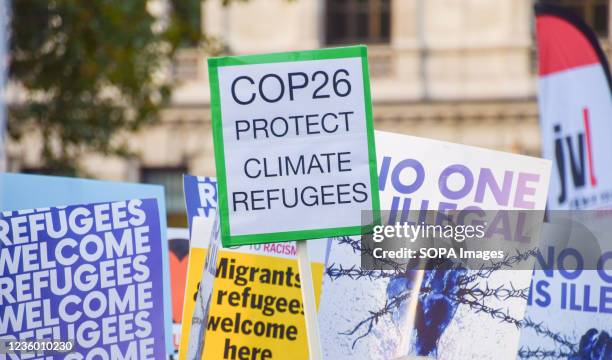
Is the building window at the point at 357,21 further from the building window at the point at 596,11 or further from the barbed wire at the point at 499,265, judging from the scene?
the barbed wire at the point at 499,265

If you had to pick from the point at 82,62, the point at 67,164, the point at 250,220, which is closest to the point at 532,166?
the point at 250,220

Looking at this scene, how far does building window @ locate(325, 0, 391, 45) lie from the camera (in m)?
22.2

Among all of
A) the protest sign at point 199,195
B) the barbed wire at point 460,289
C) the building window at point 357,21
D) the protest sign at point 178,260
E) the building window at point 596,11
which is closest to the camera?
the barbed wire at point 460,289

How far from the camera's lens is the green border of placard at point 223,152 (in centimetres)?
456

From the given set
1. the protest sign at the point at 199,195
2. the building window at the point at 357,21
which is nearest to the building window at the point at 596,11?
the building window at the point at 357,21

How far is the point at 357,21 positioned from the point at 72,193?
17.1 meters

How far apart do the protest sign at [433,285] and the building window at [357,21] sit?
17.3 meters

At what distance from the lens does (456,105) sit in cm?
2181

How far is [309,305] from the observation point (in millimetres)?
4488

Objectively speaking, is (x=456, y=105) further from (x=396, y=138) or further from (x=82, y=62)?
(x=396, y=138)

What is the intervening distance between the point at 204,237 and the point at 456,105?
656 inches

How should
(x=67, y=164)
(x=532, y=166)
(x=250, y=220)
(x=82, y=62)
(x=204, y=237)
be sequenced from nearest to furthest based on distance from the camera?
1. (x=250, y=220)
2. (x=532, y=166)
3. (x=204, y=237)
4. (x=82, y=62)
5. (x=67, y=164)

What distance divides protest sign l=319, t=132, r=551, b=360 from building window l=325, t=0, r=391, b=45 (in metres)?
17.3

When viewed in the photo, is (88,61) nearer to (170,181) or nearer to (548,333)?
(170,181)
